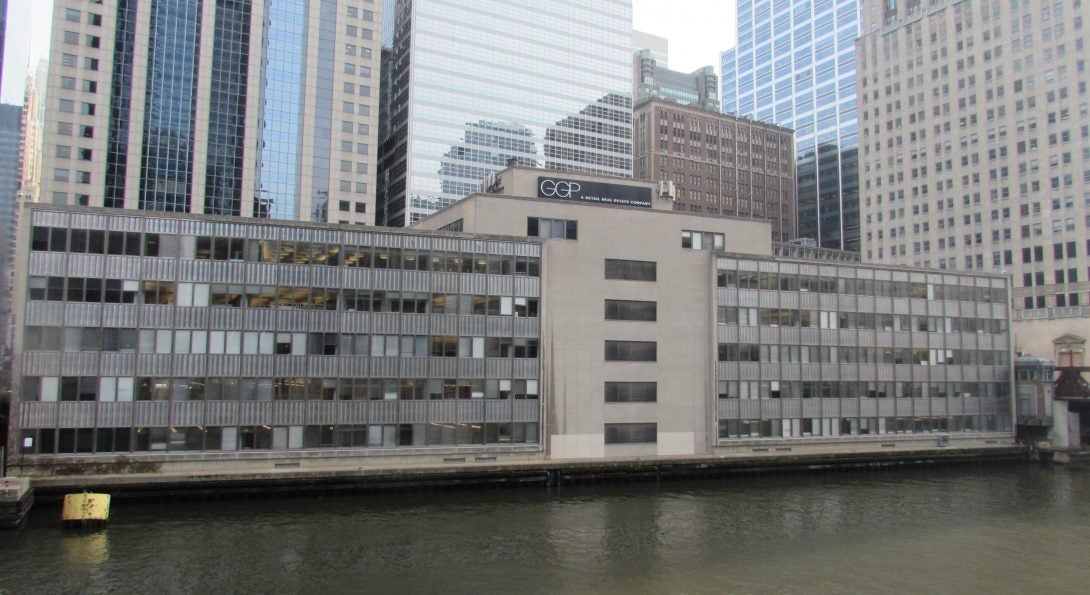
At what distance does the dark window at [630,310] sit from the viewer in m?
69.6

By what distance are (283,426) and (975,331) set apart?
68394 millimetres

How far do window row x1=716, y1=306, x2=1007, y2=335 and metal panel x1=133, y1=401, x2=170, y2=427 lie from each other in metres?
44.2

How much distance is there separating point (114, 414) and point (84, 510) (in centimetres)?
1094

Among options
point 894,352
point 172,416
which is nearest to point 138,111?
point 172,416

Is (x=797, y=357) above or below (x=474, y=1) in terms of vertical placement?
below

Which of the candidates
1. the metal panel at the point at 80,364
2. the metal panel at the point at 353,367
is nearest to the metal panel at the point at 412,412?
the metal panel at the point at 353,367

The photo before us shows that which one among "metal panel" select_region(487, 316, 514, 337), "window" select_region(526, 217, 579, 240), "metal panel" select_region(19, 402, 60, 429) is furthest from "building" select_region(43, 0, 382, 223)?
"metal panel" select_region(487, 316, 514, 337)

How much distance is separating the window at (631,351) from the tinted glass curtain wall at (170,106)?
85.9 meters

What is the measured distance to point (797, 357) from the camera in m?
76.4

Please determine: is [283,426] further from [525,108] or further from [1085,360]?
[525,108]

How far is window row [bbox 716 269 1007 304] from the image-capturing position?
74.8 meters

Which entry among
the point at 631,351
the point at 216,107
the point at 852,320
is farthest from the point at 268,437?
the point at 216,107

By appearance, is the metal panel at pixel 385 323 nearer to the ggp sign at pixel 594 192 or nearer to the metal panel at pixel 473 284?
the metal panel at pixel 473 284

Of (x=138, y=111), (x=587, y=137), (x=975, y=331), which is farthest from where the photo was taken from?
(x=587, y=137)
